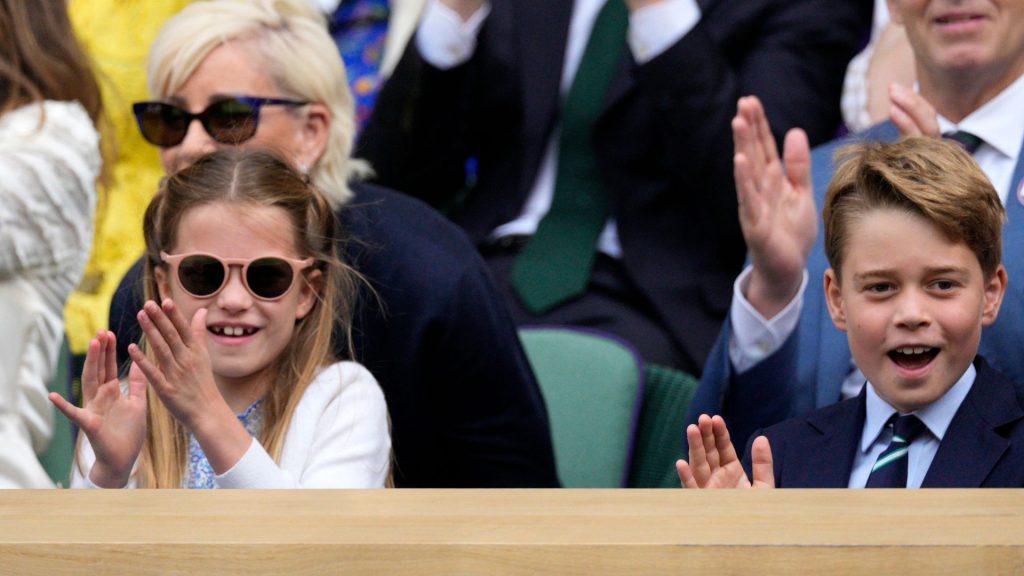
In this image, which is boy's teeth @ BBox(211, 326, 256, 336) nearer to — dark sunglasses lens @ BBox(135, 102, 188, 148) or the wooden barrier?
dark sunglasses lens @ BBox(135, 102, 188, 148)

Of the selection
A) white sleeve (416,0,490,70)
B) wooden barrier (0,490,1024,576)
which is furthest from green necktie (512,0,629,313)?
Result: wooden barrier (0,490,1024,576)

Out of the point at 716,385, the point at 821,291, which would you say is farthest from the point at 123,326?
the point at 821,291

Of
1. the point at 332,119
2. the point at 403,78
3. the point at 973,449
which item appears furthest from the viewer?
the point at 403,78

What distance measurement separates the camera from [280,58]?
108 inches

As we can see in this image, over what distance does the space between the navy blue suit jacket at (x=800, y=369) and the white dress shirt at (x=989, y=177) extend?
14 mm

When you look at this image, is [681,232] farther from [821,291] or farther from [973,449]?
[973,449]

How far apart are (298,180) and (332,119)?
0.41 m

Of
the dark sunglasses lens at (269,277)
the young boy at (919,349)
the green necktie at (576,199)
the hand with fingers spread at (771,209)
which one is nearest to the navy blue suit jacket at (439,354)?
the dark sunglasses lens at (269,277)

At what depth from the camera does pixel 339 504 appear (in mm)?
1448

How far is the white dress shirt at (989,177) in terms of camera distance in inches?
94.8

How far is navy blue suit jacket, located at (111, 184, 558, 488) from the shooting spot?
2.57m

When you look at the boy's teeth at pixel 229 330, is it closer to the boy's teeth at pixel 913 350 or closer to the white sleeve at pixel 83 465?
the white sleeve at pixel 83 465

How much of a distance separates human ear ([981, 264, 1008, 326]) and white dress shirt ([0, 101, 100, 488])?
1512 millimetres

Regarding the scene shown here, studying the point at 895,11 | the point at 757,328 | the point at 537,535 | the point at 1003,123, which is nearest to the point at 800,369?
the point at 757,328
